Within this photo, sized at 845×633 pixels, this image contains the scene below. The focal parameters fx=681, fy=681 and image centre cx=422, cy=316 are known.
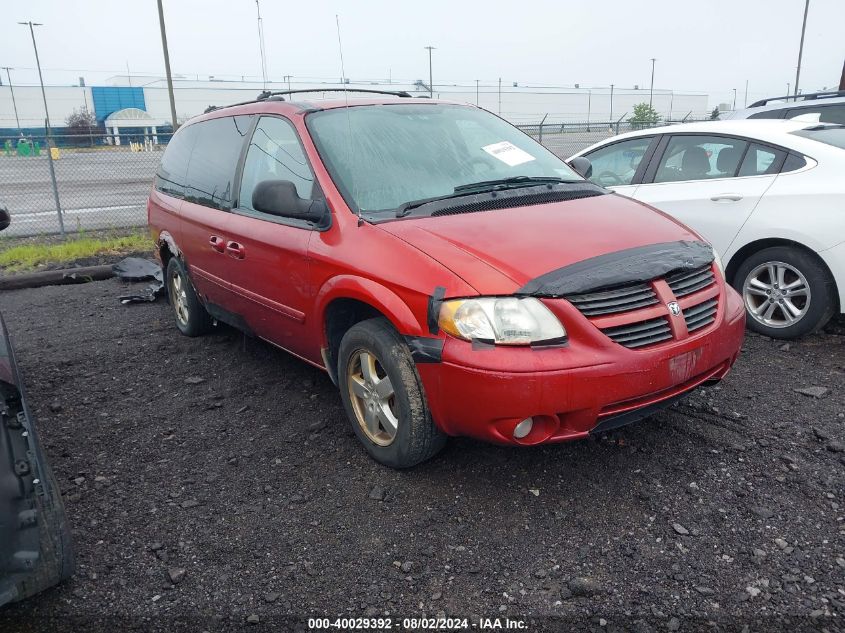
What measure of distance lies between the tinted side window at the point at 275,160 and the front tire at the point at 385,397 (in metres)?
0.92

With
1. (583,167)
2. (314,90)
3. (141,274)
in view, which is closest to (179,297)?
(314,90)

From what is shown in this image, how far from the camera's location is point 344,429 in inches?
151

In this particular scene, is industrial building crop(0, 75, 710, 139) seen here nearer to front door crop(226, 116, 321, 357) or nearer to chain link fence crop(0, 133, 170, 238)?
chain link fence crop(0, 133, 170, 238)

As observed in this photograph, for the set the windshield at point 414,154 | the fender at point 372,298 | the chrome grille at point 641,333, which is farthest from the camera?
the windshield at point 414,154

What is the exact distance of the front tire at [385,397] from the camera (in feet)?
9.86

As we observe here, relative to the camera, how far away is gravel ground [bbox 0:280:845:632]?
246 cm

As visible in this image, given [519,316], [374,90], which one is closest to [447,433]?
[519,316]

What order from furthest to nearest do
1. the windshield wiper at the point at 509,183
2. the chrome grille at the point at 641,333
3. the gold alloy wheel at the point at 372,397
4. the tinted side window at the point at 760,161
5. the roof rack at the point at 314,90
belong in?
the tinted side window at the point at 760,161
the roof rack at the point at 314,90
the windshield wiper at the point at 509,183
the gold alloy wheel at the point at 372,397
the chrome grille at the point at 641,333

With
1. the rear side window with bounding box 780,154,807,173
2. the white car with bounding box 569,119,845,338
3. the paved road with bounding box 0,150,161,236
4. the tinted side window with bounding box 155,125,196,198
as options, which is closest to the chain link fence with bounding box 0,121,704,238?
the paved road with bounding box 0,150,161,236

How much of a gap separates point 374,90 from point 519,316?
2514 mm

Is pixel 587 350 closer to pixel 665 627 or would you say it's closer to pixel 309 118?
pixel 665 627

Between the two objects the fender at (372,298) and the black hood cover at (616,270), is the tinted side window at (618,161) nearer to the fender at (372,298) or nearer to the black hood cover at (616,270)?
the black hood cover at (616,270)

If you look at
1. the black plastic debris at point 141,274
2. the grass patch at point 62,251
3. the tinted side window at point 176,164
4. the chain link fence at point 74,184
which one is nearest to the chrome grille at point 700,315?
the tinted side window at point 176,164

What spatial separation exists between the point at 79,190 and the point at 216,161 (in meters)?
14.6
